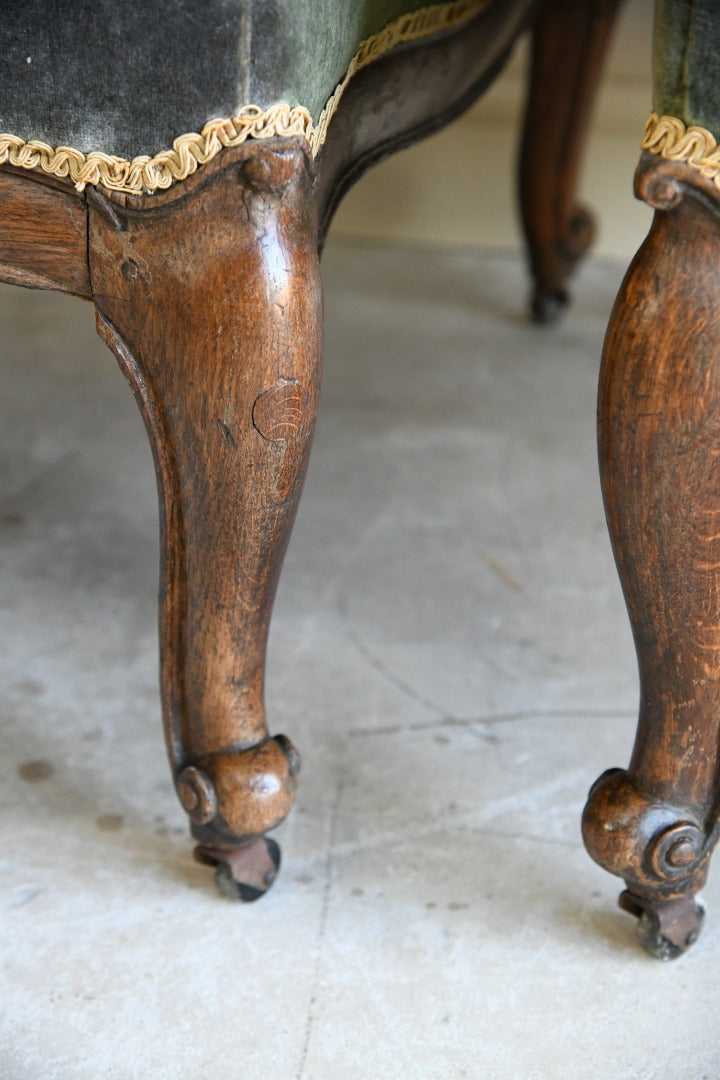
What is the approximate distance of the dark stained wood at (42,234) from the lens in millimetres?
729

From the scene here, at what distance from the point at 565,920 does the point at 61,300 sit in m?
1.38

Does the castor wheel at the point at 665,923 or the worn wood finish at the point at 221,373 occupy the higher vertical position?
the worn wood finish at the point at 221,373

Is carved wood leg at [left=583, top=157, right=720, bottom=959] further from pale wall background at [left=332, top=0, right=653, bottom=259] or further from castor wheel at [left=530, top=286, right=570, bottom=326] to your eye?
pale wall background at [left=332, top=0, right=653, bottom=259]

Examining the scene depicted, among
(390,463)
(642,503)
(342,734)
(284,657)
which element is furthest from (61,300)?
(642,503)

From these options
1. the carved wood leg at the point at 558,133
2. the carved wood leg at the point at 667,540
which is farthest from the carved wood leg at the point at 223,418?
the carved wood leg at the point at 558,133

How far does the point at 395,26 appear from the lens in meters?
0.86

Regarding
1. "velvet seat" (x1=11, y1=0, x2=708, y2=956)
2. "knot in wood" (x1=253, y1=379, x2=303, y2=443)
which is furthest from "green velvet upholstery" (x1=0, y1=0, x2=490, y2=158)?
"knot in wood" (x1=253, y1=379, x2=303, y2=443)

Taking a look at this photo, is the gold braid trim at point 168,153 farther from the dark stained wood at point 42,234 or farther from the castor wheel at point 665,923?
the castor wheel at point 665,923

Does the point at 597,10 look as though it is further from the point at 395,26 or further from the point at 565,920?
the point at 565,920

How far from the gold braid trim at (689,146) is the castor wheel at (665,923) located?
444 millimetres

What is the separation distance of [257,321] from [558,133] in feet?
3.81

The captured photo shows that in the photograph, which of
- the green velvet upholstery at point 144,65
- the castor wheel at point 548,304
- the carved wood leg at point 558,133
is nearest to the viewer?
the green velvet upholstery at point 144,65

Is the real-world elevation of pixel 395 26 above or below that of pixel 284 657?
above

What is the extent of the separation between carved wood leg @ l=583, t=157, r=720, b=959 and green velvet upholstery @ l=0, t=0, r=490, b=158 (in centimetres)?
20
